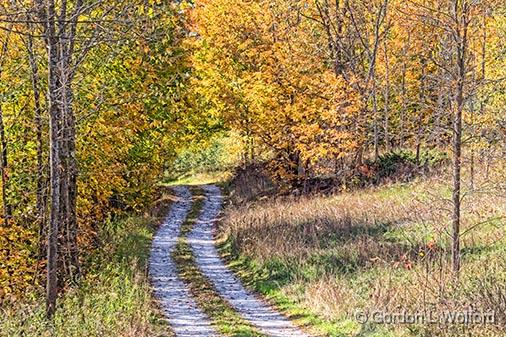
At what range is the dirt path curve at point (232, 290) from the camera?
A: 11.3 metres

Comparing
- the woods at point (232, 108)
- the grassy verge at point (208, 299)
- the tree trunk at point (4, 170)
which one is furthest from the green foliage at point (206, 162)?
the tree trunk at point (4, 170)

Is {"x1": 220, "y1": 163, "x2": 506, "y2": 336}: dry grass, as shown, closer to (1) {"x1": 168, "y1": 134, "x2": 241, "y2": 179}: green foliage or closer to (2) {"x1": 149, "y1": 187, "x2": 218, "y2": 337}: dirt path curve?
(2) {"x1": 149, "y1": 187, "x2": 218, "y2": 337}: dirt path curve

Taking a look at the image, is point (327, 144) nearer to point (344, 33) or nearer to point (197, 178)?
point (344, 33)

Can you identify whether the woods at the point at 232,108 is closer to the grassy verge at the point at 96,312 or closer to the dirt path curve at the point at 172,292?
the grassy verge at the point at 96,312

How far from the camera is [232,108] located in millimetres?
26453

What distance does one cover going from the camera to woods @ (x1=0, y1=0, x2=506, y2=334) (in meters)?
9.37

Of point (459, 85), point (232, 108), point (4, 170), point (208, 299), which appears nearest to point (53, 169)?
point (4, 170)

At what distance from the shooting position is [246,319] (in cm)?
1189

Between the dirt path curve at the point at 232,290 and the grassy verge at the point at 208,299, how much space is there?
203mm

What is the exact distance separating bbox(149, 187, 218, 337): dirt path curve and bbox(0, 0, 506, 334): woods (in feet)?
5.78

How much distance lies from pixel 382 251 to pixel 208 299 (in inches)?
166

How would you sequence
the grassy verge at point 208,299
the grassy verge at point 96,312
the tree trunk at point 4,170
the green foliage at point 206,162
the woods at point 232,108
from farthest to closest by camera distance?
the green foliage at point 206,162, the tree trunk at point 4,170, the grassy verge at point 208,299, the woods at point 232,108, the grassy verge at point 96,312

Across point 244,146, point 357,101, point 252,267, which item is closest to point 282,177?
point 244,146

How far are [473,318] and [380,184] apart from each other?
1677cm
